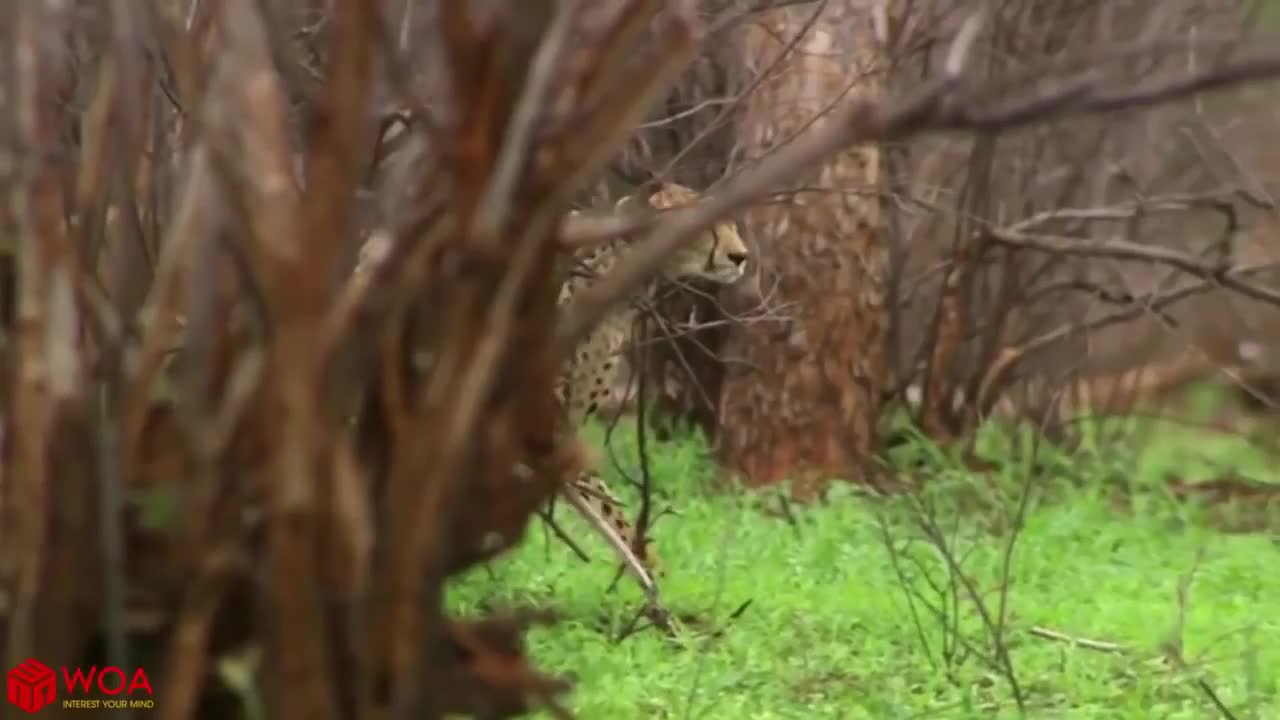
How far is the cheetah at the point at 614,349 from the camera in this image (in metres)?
4.78

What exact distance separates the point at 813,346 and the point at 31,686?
20.1 ft

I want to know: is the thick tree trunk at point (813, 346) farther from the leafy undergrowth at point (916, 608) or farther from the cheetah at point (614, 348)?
the cheetah at point (614, 348)

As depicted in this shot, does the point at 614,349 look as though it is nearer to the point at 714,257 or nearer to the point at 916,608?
the point at 714,257

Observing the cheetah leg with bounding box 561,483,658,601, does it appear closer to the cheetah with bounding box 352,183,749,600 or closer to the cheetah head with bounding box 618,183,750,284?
the cheetah with bounding box 352,183,749,600

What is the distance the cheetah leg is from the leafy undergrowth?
3.7 inches

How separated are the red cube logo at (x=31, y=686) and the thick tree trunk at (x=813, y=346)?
5.62 m

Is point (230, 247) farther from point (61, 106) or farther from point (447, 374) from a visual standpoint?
point (61, 106)

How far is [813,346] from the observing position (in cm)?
754

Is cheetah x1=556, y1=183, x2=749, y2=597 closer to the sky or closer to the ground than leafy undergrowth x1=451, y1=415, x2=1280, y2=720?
closer to the sky

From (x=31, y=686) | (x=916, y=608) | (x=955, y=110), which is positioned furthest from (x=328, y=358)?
(x=916, y=608)

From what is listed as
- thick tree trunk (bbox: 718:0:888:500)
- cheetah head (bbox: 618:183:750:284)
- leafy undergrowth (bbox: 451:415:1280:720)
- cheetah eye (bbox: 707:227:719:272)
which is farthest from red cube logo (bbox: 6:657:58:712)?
thick tree trunk (bbox: 718:0:888:500)

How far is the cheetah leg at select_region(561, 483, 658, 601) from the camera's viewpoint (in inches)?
178

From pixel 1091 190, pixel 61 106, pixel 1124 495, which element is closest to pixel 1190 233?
pixel 1091 190

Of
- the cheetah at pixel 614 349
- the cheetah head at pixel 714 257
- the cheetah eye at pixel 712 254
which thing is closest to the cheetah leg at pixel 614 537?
the cheetah at pixel 614 349
